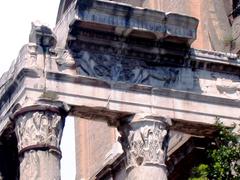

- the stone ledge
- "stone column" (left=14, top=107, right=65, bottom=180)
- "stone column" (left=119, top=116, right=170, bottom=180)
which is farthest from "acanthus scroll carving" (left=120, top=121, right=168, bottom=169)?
the stone ledge

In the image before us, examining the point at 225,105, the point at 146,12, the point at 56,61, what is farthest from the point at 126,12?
the point at 225,105

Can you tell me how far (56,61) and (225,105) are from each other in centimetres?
368

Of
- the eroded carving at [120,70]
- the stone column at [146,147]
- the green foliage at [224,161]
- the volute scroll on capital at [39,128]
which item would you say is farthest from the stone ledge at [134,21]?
the green foliage at [224,161]

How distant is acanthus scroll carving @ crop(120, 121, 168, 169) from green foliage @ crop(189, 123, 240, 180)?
87 centimetres

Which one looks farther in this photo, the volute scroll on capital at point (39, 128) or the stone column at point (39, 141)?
the volute scroll on capital at point (39, 128)

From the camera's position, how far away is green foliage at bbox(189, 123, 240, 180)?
56.9 ft

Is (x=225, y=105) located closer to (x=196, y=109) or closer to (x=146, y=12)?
(x=196, y=109)

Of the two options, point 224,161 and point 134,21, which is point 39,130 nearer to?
point 134,21

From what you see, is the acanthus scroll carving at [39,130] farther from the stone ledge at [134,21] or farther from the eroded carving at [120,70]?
the stone ledge at [134,21]

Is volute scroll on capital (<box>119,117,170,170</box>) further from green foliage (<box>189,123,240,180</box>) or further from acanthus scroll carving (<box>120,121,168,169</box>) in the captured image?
green foliage (<box>189,123,240,180</box>)

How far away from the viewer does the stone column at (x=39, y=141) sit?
16.2 m

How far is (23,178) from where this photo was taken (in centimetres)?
1620

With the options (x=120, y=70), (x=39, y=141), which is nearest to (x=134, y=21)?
(x=120, y=70)

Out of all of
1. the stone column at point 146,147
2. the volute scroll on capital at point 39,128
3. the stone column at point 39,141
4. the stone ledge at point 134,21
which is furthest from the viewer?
the stone ledge at point 134,21
